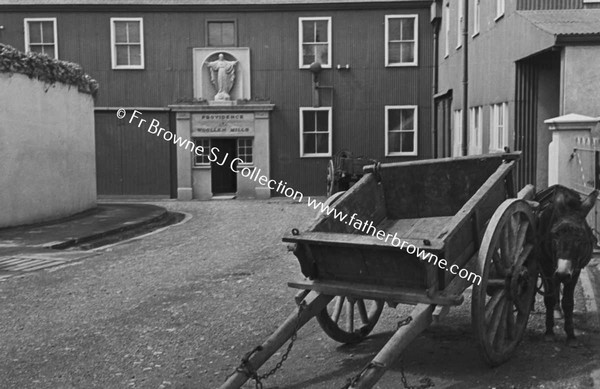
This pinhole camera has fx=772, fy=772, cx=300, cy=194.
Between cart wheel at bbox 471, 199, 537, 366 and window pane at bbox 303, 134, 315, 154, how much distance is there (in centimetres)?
2253

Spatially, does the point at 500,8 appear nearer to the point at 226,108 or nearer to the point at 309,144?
the point at 309,144

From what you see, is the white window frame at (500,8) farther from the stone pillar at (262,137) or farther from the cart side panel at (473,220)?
the cart side panel at (473,220)

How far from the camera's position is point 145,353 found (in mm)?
6941

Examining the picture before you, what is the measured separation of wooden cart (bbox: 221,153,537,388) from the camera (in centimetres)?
539

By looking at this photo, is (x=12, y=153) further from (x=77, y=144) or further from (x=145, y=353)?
(x=145, y=353)

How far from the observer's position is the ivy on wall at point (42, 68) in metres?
17.3

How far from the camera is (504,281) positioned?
6000 mm

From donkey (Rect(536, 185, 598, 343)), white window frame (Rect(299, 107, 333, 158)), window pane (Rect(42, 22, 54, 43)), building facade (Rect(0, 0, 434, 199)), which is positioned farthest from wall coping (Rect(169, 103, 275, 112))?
donkey (Rect(536, 185, 598, 343))

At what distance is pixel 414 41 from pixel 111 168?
12229mm

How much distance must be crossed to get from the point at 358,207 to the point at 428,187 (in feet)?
2.88

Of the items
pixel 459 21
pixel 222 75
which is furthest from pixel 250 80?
pixel 459 21

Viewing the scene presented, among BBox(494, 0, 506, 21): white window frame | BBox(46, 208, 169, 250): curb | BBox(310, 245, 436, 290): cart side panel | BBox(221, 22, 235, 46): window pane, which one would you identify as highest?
BBox(221, 22, 235, 46): window pane

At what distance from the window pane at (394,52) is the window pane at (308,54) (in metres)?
2.86

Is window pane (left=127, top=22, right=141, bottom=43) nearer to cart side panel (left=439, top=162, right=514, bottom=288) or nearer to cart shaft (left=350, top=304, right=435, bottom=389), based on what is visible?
cart side panel (left=439, top=162, right=514, bottom=288)
